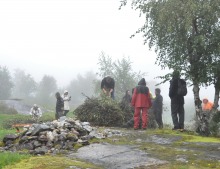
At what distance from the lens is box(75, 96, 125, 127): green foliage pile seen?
15.4 m

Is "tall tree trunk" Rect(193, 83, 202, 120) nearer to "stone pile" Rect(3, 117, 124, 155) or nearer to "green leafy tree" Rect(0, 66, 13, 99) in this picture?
"stone pile" Rect(3, 117, 124, 155)

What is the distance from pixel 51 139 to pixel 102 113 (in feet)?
19.0

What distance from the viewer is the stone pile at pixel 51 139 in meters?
9.55

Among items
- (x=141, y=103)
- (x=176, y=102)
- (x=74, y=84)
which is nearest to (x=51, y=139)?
→ (x=141, y=103)

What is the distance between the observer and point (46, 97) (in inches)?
4281

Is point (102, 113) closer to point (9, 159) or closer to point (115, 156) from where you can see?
point (115, 156)

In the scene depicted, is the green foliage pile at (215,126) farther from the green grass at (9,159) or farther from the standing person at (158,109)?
the green grass at (9,159)

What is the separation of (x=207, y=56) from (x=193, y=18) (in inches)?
64.3

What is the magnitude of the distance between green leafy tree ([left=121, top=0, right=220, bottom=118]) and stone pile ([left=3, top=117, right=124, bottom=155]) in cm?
455

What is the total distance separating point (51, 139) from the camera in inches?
391

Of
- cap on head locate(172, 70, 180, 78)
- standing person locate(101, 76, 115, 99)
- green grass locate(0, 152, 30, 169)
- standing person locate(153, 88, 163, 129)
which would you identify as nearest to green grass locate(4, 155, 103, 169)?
green grass locate(0, 152, 30, 169)

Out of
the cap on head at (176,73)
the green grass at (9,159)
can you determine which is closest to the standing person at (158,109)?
the cap on head at (176,73)

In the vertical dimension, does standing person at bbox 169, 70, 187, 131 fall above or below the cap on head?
below

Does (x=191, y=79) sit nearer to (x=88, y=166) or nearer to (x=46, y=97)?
(x=88, y=166)
